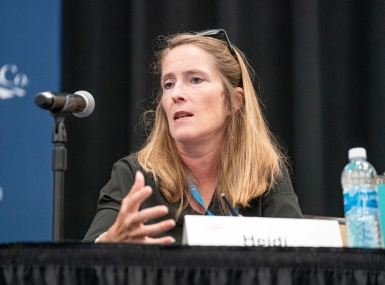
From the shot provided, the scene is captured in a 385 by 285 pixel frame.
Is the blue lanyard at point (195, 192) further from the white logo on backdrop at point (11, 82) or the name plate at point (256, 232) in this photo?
the white logo on backdrop at point (11, 82)

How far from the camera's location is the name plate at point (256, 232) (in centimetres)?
105

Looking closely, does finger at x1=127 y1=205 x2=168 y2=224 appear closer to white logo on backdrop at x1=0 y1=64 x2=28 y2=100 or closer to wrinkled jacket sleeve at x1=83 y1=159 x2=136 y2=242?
wrinkled jacket sleeve at x1=83 y1=159 x2=136 y2=242

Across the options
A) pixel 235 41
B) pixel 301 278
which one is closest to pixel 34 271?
pixel 301 278

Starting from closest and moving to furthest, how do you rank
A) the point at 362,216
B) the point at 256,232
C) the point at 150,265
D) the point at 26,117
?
the point at 150,265, the point at 256,232, the point at 362,216, the point at 26,117

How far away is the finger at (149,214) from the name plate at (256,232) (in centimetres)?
5

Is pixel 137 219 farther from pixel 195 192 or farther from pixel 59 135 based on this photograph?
pixel 195 192

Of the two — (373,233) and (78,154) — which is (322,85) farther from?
(373,233)

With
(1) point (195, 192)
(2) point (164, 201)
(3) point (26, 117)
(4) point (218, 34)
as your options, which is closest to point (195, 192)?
(1) point (195, 192)

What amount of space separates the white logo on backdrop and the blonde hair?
1.84 ft

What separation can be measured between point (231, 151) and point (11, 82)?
3.05 ft

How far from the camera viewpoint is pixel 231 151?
2.03 metres

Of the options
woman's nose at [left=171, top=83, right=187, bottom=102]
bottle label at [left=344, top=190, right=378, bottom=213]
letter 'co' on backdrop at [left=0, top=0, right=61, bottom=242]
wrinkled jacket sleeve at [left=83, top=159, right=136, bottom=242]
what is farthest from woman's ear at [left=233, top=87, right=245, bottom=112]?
bottle label at [left=344, top=190, right=378, bottom=213]

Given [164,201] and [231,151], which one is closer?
[164,201]

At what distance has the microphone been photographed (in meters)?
1.24
